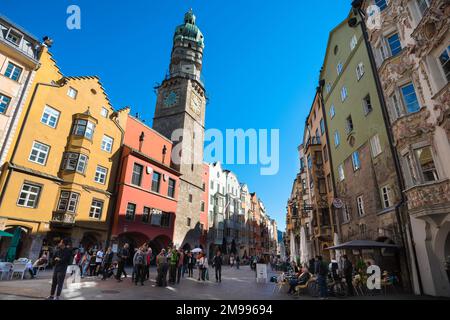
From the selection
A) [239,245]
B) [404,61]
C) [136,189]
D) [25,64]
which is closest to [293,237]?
[239,245]

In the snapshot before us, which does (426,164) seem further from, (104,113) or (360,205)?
(104,113)

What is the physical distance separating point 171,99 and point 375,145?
115ft

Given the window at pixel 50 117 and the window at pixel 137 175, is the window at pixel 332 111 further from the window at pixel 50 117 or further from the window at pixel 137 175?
the window at pixel 50 117

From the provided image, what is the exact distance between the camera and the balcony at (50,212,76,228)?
20.4 m

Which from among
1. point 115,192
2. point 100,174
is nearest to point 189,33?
point 100,174

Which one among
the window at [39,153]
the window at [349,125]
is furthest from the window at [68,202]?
the window at [349,125]

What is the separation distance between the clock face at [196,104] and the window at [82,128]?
22105 millimetres

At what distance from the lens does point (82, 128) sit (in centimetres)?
2364

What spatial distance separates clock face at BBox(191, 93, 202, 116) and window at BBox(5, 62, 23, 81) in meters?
26.1

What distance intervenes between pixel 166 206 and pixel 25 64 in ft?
66.2

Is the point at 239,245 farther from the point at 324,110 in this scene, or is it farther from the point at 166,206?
the point at 324,110

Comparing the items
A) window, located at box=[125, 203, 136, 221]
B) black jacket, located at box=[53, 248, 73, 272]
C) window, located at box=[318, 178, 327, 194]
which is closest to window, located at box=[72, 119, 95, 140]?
window, located at box=[125, 203, 136, 221]

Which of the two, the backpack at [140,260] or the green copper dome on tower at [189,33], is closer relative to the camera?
the backpack at [140,260]

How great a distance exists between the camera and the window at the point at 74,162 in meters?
22.2
